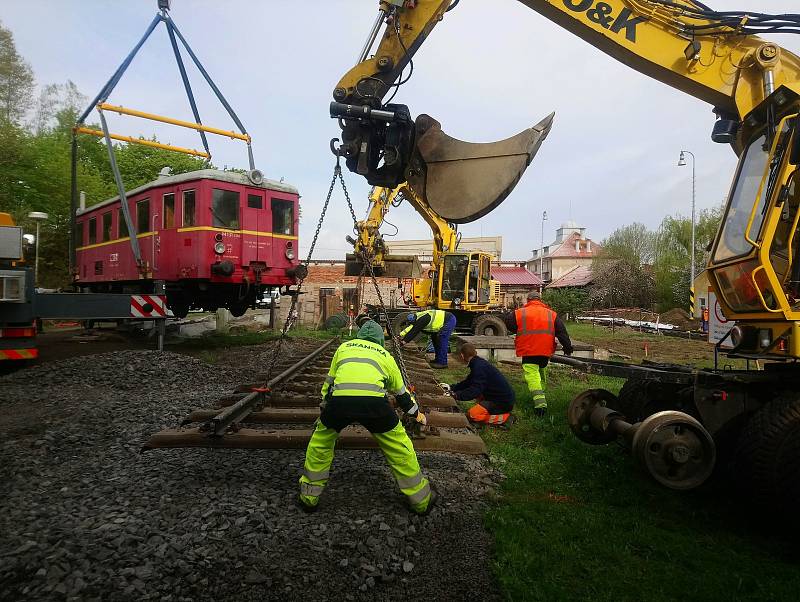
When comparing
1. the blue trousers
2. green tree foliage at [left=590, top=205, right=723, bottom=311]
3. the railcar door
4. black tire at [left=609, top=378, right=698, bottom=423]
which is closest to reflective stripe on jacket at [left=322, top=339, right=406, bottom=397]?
black tire at [left=609, top=378, right=698, bottom=423]

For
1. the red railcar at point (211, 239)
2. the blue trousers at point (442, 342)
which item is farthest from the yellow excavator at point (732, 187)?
the red railcar at point (211, 239)

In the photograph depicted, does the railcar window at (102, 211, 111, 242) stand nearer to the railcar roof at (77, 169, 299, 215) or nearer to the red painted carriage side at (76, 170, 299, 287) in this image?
the red painted carriage side at (76, 170, 299, 287)

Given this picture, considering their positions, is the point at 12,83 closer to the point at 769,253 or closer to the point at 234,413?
the point at 234,413

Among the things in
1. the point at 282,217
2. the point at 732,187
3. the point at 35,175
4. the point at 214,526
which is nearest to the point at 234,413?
the point at 214,526

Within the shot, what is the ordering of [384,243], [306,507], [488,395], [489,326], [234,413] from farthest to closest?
1. [489,326]
2. [384,243]
3. [488,395]
4. [234,413]
5. [306,507]

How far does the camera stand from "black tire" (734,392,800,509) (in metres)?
3.12

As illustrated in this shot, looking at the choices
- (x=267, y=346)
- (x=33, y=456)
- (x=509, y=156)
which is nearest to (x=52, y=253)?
(x=267, y=346)

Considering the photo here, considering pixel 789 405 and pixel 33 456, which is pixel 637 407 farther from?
pixel 33 456

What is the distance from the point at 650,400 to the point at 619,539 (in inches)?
54.4

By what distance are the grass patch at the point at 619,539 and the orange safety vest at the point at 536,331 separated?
194 cm

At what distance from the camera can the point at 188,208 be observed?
35.8 ft

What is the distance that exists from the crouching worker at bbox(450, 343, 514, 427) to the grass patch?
1091 millimetres

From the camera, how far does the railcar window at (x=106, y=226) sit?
13.5 meters

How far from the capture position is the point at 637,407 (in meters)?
4.62
